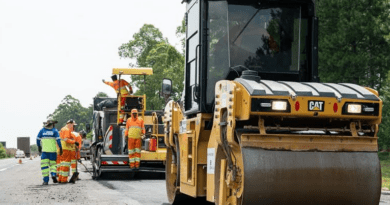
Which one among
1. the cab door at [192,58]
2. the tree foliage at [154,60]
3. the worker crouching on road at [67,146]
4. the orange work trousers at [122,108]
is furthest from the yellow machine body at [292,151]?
the tree foliage at [154,60]

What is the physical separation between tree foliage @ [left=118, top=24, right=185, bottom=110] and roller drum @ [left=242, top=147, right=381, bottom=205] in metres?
39.1

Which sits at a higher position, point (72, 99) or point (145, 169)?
point (72, 99)

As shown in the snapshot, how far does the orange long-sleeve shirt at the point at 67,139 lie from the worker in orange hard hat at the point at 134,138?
1553mm

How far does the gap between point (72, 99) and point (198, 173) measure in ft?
540

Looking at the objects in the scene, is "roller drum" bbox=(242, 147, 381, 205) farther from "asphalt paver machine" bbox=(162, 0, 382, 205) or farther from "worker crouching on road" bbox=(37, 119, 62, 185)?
"worker crouching on road" bbox=(37, 119, 62, 185)

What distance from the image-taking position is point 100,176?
63.5 feet

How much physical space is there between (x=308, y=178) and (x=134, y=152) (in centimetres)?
1189

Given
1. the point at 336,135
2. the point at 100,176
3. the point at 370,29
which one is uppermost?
the point at 370,29

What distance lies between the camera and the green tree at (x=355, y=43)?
1261 inches

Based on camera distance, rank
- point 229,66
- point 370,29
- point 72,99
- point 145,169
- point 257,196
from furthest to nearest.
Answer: point 72,99 < point 370,29 < point 145,169 < point 229,66 < point 257,196

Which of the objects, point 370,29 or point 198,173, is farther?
point 370,29

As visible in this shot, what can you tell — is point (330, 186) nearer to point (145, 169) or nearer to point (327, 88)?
point (327, 88)

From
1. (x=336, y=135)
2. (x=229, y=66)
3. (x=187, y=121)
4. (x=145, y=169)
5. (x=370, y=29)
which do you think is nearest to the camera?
(x=336, y=135)

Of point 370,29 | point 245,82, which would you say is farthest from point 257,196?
point 370,29
